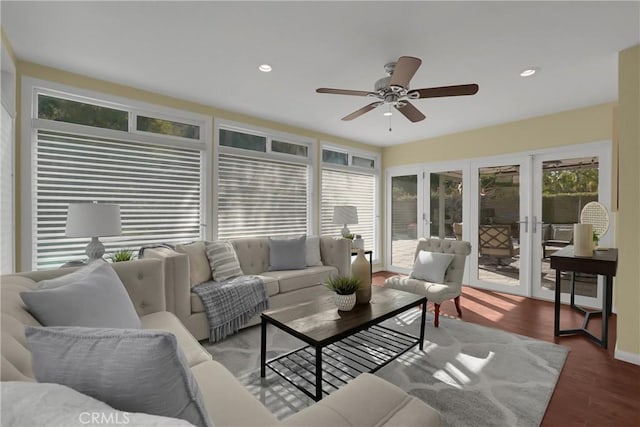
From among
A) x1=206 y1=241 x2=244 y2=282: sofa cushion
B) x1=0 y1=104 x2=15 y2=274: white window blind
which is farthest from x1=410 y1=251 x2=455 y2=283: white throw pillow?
x1=0 y1=104 x2=15 y2=274: white window blind

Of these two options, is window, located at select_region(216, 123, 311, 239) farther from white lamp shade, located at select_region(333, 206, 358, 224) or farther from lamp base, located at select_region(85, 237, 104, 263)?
lamp base, located at select_region(85, 237, 104, 263)

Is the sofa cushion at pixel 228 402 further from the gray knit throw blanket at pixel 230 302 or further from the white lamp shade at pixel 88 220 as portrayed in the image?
the white lamp shade at pixel 88 220

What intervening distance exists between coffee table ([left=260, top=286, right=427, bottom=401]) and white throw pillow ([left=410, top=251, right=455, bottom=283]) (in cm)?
79

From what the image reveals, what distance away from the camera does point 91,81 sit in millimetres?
2947

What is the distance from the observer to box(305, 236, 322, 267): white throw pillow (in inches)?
157

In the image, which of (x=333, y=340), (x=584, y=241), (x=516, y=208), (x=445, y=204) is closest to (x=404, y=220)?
(x=445, y=204)

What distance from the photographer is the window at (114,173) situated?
2.81 m

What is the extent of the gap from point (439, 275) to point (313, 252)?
162cm

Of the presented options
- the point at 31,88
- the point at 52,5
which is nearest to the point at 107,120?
the point at 31,88

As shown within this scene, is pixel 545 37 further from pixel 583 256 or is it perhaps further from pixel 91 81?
pixel 91 81

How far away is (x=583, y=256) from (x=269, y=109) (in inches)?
146

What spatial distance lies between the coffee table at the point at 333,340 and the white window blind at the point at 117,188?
6.53 feet

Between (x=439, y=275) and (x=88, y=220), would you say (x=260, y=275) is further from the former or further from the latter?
(x=439, y=275)

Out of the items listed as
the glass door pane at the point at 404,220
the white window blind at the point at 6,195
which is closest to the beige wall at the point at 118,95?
the white window blind at the point at 6,195
